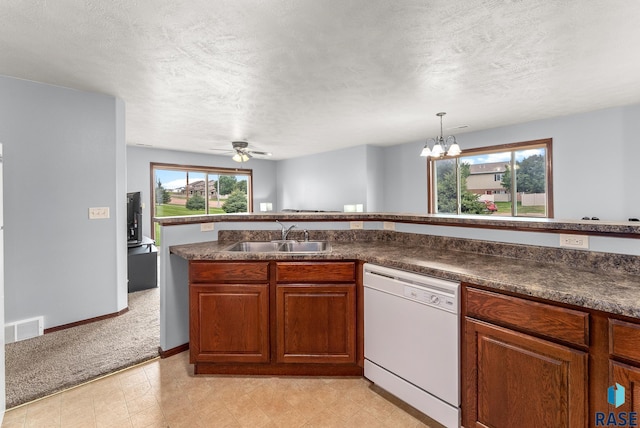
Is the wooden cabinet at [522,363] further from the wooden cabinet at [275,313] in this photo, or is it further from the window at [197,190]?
the window at [197,190]

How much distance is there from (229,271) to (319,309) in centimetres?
66

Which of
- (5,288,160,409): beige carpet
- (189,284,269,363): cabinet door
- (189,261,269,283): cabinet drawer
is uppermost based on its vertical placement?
(189,261,269,283): cabinet drawer

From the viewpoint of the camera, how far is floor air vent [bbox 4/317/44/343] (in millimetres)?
2545

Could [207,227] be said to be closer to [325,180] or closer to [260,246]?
[260,246]

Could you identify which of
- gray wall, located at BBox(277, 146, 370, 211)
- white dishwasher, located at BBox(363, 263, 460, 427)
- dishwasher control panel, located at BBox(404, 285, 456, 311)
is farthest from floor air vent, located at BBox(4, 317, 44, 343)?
gray wall, located at BBox(277, 146, 370, 211)

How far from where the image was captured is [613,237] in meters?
1.47

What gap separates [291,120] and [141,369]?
3361 mm

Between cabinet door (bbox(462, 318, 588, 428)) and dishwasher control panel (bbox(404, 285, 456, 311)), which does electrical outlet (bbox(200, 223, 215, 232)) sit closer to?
dishwasher control panel (bbox(404, 285, 456, 311))

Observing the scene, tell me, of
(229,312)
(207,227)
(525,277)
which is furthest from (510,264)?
(207,227)

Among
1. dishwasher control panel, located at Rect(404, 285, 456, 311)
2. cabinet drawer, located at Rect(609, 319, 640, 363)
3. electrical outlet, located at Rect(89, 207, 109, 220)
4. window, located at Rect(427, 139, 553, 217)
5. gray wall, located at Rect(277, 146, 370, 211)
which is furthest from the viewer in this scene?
gray wall, located at Rect(277, 146, 370, 211)

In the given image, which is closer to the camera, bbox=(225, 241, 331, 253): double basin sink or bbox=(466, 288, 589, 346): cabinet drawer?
bbox=(466, 288, 589, 346): cabinet drawer

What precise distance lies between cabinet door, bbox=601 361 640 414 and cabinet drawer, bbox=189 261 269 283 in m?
1.72

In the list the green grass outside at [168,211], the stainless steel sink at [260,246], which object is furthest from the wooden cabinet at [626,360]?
the green grass outside at [168,211]

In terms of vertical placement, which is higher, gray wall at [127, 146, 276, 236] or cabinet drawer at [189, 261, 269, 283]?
gray wall at [127, 146, 276, 236]
